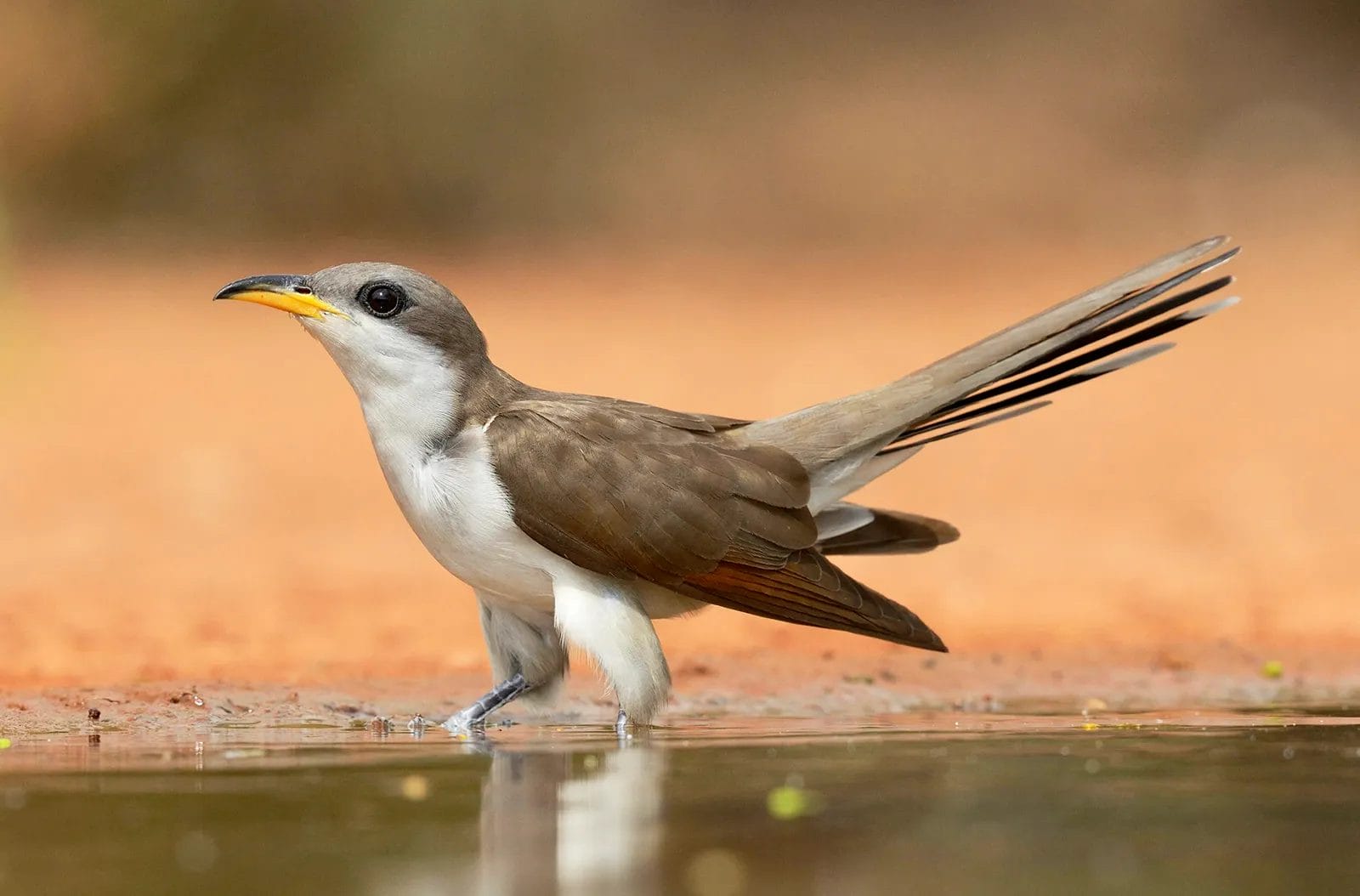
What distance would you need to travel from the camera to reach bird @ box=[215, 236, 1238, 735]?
5844mm

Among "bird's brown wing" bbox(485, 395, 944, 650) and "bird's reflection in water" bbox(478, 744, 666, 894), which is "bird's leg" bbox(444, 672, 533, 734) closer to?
"bird's brown wing" bbox(485, 395, 944, 650)

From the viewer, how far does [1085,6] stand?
3019cm

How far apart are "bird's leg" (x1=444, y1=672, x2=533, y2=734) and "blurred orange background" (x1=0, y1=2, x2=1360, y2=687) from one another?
1575mm

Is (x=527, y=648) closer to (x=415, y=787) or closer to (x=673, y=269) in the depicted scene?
(x=415, y=787)

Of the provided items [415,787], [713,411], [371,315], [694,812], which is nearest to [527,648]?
[371,315]

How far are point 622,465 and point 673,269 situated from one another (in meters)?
16.4

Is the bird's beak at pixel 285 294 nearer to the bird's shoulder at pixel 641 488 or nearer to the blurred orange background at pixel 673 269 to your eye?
the bird's shoulder at pixel 641 488

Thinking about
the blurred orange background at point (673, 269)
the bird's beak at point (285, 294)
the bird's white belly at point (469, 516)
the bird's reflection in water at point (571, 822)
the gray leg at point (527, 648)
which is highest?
the blurred orange background at point (673, 269)

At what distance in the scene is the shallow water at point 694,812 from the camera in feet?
11.5

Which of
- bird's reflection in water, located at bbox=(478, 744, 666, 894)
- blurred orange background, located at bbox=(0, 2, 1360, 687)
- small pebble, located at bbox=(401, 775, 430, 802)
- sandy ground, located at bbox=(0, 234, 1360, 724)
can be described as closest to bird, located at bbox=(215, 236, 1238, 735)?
bird's reflection in water, located at bbox=(478, 744, 666, 894)

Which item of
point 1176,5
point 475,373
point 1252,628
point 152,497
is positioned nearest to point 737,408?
point 152,497

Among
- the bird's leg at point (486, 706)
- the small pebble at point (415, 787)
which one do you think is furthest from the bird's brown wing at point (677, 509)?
the small pebble at point (415, 787)

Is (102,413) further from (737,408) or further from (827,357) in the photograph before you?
(827,357)

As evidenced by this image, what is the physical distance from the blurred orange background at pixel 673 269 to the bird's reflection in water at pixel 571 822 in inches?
108
